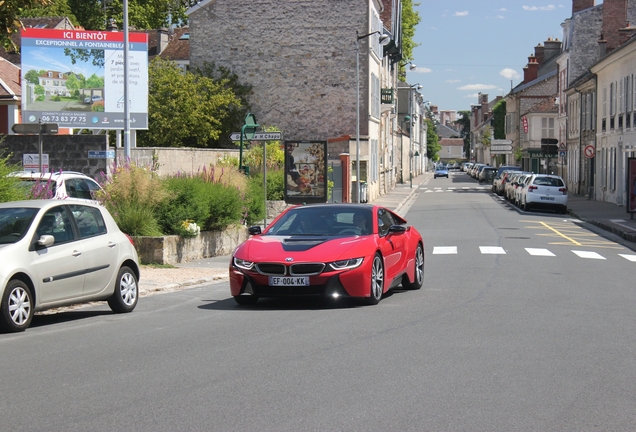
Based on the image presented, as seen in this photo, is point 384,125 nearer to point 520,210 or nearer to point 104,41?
point 520,210

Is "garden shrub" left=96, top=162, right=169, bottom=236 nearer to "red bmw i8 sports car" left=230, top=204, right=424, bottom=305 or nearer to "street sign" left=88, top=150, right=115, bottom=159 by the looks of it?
"street sign" left=88, top=150, right=115, bottom=159

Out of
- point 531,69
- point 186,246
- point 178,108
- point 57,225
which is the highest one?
point 531,69

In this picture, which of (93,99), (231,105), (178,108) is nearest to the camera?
(93,99)

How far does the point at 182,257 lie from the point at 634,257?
10.8m

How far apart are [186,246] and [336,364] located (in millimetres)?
11572

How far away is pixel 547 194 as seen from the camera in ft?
136

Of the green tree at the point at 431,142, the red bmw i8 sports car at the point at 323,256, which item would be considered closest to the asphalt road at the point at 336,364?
the red bmw i8 sports car at the point at 323,256

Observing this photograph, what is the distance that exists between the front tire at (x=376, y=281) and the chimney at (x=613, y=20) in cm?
4721

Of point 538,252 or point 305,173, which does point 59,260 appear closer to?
point 538,252

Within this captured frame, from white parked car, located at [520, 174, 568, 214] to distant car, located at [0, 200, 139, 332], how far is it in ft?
104

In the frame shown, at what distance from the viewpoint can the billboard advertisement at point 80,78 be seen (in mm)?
30719

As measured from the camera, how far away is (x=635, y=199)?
112 feet

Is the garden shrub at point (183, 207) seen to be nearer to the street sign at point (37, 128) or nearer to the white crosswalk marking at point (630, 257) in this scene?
the street sign at point (37, 128)

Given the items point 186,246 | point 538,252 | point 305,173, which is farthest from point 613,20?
point 186,246
